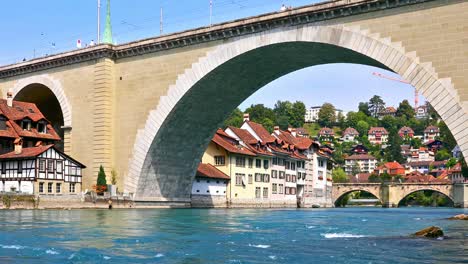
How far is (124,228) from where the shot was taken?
30.6 metres

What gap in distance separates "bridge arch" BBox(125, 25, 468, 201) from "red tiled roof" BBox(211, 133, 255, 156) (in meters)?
14.8

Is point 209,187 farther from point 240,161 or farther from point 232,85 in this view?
point 232,85

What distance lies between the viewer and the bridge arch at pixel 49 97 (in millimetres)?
55562

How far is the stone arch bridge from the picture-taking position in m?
34.9

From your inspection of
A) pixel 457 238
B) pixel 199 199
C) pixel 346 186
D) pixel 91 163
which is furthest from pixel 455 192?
pixel 457 238

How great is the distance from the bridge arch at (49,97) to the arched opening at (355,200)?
180 ft

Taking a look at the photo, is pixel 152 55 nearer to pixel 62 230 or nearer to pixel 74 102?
pixel 74 102

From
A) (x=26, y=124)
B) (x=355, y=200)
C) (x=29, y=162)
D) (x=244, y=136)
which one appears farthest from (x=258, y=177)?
(x=355, y=200)

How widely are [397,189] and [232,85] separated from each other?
68.6 metres

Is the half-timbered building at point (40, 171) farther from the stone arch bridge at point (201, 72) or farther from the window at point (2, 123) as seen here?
the window at point (2, 123)

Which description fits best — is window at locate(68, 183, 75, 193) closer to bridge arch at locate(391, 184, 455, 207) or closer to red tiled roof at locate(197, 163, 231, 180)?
red tiled roof at locate(197, 163, 231, 180)

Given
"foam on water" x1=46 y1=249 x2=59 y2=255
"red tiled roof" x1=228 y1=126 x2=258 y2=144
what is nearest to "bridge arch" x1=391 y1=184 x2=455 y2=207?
"red tiled roof" x1=228 y1=126 x2=258 y2=144

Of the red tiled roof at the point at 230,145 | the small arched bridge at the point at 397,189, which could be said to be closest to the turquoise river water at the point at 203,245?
the red tiled roof at the point at 230,145

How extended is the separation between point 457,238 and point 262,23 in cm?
1953
